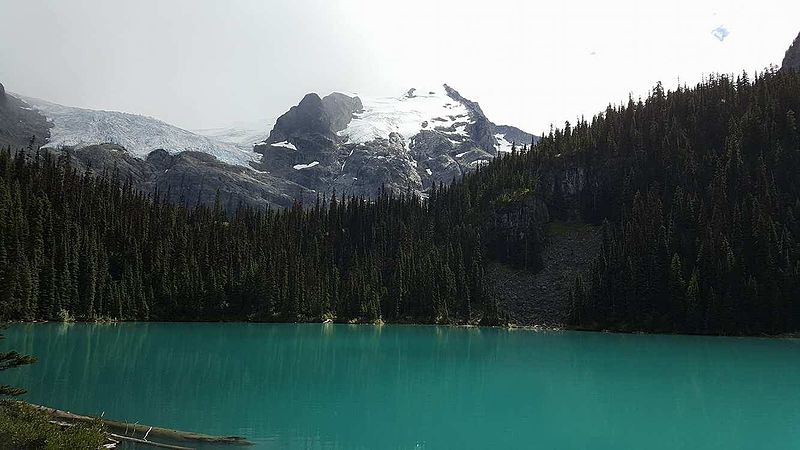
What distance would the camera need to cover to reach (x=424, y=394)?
39.2 m

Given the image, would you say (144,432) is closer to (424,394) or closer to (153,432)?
(153,432)

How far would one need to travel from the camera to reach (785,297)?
343 ft

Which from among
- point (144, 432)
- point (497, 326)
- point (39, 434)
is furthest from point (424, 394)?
point (497, 326)

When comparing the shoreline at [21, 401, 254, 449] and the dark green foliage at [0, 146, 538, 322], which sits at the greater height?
the dark green foliage at [0, 146, 538, 322]

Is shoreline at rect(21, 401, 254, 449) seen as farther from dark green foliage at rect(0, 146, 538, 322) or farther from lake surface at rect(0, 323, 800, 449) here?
dark green foliage at rect(0, 146, 538, 322)

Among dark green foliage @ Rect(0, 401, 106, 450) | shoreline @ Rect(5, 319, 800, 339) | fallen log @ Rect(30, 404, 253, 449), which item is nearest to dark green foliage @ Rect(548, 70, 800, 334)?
shoreline @ Rect(5, 319, 800, 339)

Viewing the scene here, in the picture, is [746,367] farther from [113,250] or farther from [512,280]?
[113,250]

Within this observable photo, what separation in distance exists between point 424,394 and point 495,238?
133 metres

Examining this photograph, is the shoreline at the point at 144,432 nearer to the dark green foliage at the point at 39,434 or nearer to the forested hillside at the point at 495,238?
the dark green foliage at the point at 39,434

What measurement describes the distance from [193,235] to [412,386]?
4470 inches

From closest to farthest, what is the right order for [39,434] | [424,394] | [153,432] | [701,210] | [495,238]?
[39,434] < [153,432] < [424,394] < [701,210] < [495,238]

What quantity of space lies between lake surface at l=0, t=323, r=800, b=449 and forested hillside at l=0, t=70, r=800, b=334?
44.4 meters

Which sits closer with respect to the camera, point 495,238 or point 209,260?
point 209,260

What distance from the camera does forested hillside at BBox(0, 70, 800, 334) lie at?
109 m
